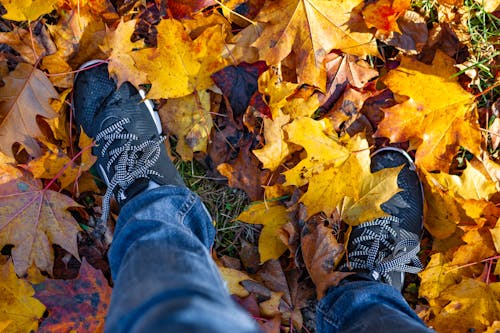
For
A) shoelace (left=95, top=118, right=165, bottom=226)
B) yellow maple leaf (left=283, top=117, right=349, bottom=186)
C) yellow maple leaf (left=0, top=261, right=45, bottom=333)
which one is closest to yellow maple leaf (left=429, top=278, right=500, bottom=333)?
yellow maple leaf (left=283, top=117, right=349, bottom=186)

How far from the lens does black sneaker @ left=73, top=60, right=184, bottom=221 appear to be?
1.49m

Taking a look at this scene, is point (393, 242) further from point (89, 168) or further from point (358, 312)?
point (89, 168)

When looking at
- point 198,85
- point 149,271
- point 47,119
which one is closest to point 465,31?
point 198,85

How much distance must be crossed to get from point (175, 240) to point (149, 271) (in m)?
0.17

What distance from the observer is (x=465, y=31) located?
1471mm

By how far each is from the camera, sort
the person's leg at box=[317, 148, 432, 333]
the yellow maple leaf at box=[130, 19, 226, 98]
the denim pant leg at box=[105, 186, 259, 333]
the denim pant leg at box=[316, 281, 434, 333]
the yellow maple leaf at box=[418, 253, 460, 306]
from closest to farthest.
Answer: the denim pant leg at box=[105, 186, 259, 333]
the denim pant leg at box=[316, 281, 434, 333]
the person's leg at box=[317, 148, 432, 333]
the yellow maple leaf at box=[130, 19, 226, 98]
the yellow maple leaf at box=[418, 253, 460, 306]

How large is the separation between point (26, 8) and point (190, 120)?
0.58 m

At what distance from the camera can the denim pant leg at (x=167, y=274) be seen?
0.64m

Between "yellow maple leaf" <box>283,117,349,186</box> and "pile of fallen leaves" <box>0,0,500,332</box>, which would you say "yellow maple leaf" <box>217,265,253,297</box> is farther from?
"yellow maple leaf" <box>283,117,349,186</box>

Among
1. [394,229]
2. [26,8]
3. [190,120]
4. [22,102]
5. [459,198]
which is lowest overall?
[394,229]

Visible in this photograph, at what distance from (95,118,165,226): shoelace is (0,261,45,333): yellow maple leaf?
A: 0.30m

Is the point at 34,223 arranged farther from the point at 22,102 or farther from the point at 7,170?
the point at 22,102

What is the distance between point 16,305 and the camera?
1403mm

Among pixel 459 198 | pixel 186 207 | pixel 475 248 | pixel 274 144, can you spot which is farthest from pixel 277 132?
pixel 475 248
